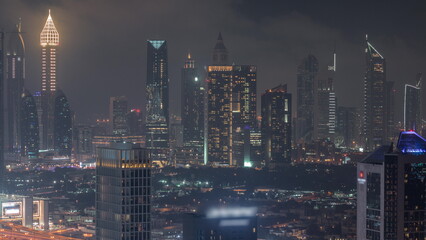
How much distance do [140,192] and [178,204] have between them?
42484mm

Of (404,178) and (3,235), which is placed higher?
(404,178)

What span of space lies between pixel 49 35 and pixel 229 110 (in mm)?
18838

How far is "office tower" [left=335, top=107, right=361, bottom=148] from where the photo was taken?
9644 cm

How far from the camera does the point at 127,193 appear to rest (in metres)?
33.1

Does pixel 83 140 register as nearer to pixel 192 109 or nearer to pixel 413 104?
pixel 192 109

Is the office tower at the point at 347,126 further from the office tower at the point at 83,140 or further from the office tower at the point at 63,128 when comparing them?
the office tower at the point at 63,128

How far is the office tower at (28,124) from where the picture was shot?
109 meters

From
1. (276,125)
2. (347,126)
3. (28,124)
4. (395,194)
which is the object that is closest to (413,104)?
(395,194)

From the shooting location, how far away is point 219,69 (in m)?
106

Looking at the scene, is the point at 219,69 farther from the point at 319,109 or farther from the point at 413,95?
the point at 413,95

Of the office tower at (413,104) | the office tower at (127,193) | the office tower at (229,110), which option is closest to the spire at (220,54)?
the office tower at (229,110)

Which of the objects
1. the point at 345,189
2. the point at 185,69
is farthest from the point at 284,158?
the point at 345,189

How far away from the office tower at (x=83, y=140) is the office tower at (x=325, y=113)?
74.8ft

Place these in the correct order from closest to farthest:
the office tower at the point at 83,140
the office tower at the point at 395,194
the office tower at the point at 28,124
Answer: the office tower at the point at 395,194 → the office tower at the point at 28,124 → the office tower at the point at 83,140
